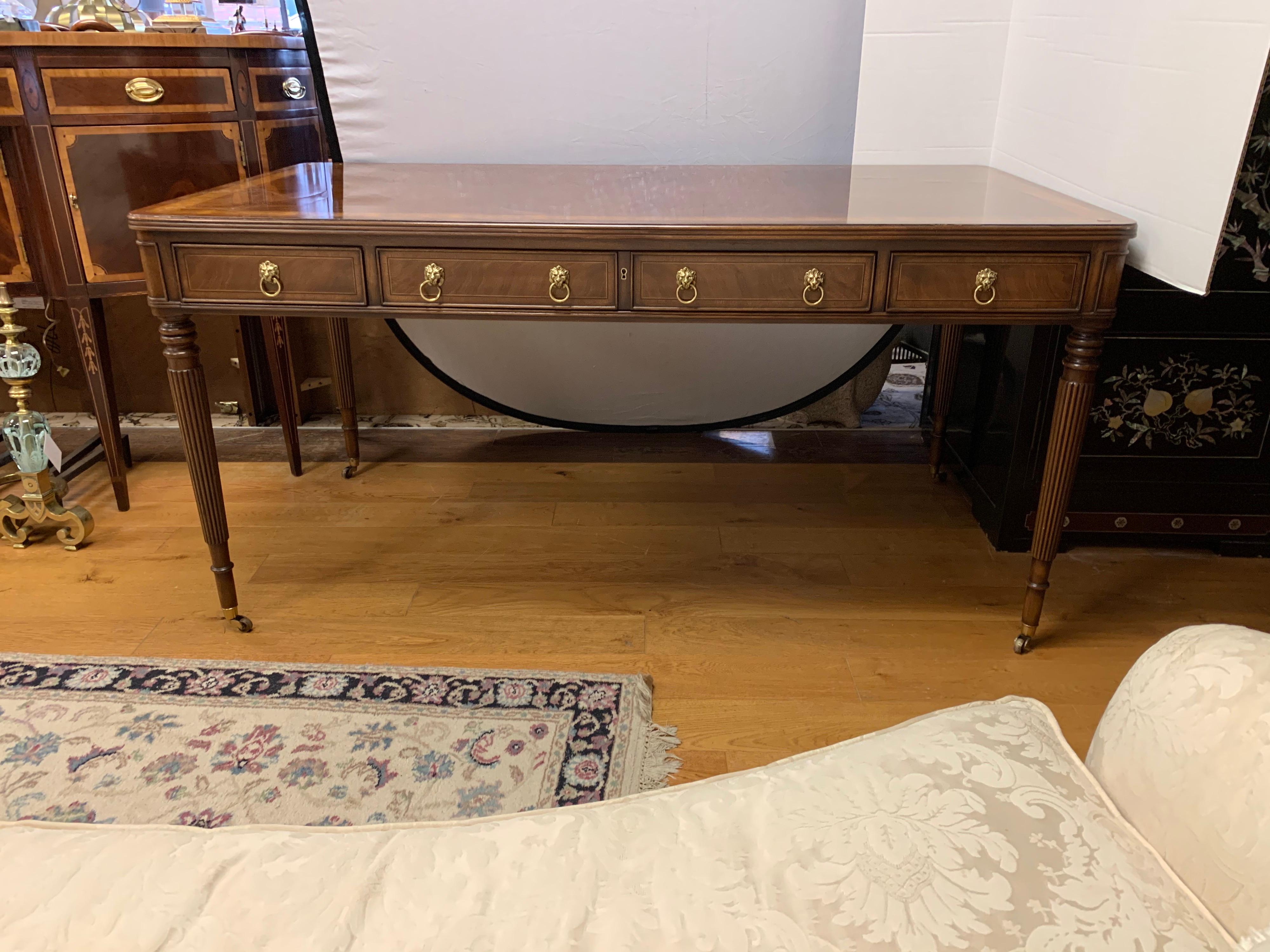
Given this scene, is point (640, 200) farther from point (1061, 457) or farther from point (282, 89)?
point (282, 89)

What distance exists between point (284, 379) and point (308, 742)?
1112 mm

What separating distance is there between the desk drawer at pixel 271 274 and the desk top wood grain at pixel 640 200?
5cm

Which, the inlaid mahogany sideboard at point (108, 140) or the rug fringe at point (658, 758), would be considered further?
the inlaid mahogany sideboard at point (108, 140)

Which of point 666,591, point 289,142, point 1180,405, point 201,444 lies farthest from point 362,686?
point 1180,405

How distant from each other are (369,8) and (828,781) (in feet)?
6.43

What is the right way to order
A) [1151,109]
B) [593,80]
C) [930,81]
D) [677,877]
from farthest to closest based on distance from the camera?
[593,80]
[930,81]
[1151,109]
[677,877]

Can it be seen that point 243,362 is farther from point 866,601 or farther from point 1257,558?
point 1257,558

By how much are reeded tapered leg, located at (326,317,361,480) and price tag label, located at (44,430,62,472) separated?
622 millimetres

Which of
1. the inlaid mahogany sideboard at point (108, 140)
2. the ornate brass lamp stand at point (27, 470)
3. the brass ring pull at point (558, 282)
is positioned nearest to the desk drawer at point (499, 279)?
the brass ring pull at point (558, 282)

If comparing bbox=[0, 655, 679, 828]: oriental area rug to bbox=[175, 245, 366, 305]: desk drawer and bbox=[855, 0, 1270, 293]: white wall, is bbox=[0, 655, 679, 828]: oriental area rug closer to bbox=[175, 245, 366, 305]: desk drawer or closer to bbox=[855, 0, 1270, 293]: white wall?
bbox=[175, 245, 366, 305]: desk drawer

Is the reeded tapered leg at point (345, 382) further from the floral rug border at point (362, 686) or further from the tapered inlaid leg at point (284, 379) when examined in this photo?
the floral rug border at point (362, 686)

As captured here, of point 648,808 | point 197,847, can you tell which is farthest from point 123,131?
point 648,808

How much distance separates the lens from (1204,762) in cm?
Result: 69

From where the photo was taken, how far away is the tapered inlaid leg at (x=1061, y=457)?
1479 mm
